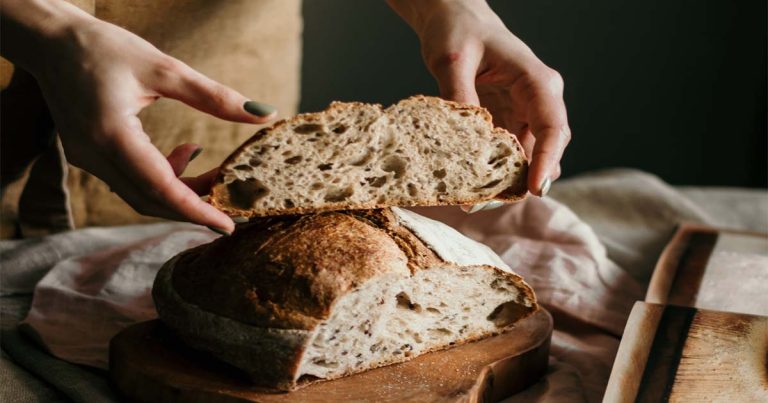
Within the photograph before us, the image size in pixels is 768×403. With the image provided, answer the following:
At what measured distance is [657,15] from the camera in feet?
12.6

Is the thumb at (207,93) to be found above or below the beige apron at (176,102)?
above

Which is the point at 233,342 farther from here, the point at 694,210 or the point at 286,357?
the point at 694,210

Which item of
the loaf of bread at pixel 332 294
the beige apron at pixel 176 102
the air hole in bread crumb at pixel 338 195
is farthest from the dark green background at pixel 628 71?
the air hole in bread crumb at pixel 338 195

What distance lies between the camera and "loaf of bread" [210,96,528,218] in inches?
52.4

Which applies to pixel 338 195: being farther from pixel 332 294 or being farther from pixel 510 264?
pixel 510 264

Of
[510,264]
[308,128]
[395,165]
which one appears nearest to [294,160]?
[308,128]

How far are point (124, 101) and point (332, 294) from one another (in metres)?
0.39

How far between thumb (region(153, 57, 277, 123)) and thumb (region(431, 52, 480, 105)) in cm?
52

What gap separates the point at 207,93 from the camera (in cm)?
122

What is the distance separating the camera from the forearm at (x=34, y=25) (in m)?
1.29

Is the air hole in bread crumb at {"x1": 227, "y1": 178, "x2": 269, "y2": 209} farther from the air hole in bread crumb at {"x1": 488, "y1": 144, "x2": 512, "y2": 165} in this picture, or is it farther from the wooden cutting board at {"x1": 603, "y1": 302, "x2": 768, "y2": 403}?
the wooden cutting board at {"x1": 603, "y1": 302, "x2": 768, "y2": 403}

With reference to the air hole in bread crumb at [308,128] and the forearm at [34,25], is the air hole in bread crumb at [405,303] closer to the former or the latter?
the air hole in bread crumb at [308,128]

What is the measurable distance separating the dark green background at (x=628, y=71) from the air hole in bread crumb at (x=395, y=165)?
87.1 inches

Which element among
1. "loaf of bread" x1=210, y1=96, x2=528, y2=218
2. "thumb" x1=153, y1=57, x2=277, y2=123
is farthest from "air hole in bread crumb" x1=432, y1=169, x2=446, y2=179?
"thumb" x1=153, y1=57, x2=277, y2=123
